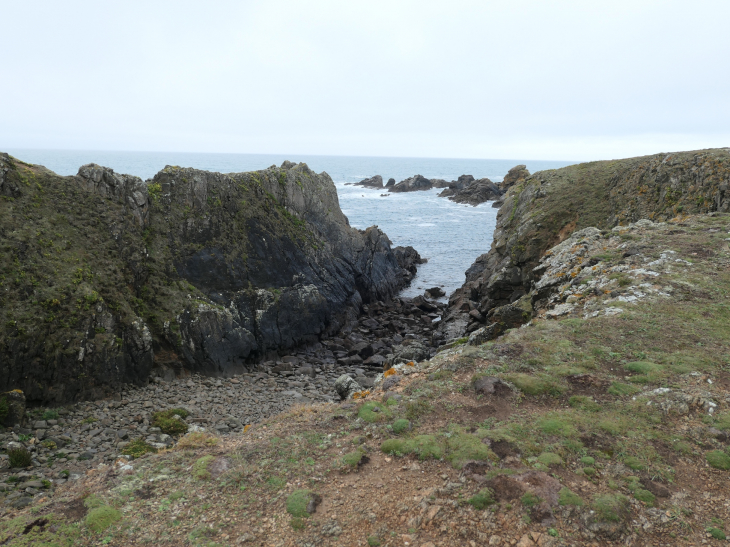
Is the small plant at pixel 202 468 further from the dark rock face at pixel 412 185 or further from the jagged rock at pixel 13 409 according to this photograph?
the dark rock face at pixel 412 185

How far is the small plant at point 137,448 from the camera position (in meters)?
18.2

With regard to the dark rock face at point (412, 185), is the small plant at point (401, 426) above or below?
below

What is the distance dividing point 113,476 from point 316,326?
2679 cm

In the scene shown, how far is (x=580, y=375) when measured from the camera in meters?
13.7

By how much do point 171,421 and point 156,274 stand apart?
12.2 meters

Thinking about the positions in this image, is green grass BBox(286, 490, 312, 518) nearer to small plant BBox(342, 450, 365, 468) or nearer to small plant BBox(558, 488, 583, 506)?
small plant BBox(342, 450, 365, 468)

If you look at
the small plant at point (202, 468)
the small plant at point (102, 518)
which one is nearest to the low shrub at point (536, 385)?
the small plant at point (202, 468)

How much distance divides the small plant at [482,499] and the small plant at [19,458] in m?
19.2

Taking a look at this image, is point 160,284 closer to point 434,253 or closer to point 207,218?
point 207,218

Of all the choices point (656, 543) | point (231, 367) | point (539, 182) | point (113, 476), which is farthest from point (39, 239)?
point (539, 182)

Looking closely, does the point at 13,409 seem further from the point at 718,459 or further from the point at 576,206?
the point at 576,206

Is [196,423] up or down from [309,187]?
down

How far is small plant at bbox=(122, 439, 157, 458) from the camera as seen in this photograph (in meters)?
18.2

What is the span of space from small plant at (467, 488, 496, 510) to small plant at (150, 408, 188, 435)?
18.0m
